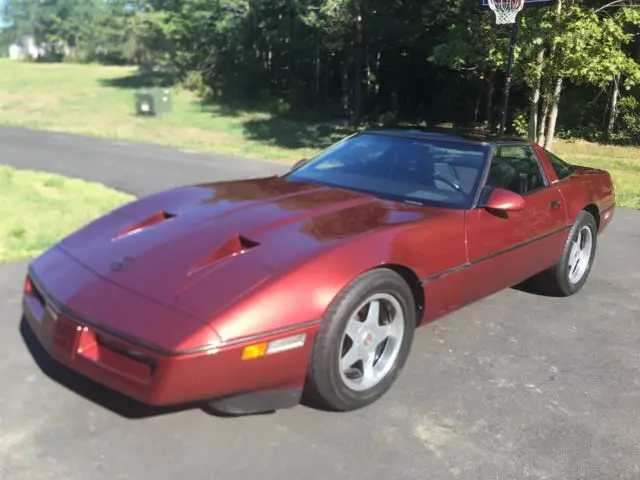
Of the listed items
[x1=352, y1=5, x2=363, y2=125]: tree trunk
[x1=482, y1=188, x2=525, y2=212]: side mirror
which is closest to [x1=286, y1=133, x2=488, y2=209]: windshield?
[x1=482, y1=188, x2=525, y2=212]: side mirror

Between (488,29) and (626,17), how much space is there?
268cm

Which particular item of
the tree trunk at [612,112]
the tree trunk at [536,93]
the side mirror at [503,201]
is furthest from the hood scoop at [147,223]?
the tree trunk at [612,112]

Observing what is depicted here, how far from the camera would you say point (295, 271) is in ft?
8.91

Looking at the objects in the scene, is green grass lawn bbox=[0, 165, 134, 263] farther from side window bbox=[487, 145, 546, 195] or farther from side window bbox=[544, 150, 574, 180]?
side window bbox=[544, 150, 574, 180]

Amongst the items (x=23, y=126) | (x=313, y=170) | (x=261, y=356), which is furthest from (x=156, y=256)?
(x=23, y=126)

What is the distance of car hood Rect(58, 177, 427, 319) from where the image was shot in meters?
2.70

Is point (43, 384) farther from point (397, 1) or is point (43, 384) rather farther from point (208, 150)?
point (397, 1)

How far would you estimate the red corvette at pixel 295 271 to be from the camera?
2521 mm

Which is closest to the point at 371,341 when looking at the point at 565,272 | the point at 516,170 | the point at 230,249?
the point at 230,249

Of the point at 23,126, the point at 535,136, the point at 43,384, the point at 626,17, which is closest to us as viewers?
the point at 43,384

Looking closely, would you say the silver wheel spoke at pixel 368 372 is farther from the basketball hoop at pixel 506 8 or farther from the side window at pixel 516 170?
the basketball hoop at pixel 506 8

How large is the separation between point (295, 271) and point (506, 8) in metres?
8.21

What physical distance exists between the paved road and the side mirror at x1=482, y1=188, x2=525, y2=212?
0.89m

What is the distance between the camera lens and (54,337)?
→ 9.00 ft
